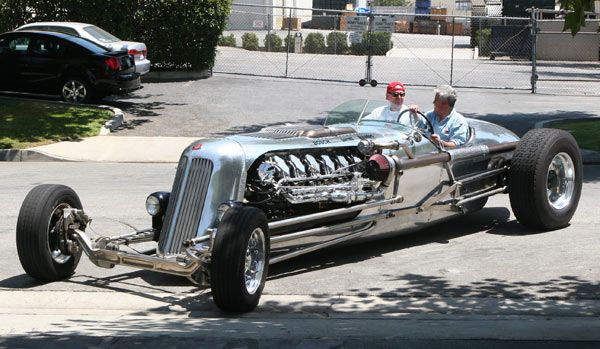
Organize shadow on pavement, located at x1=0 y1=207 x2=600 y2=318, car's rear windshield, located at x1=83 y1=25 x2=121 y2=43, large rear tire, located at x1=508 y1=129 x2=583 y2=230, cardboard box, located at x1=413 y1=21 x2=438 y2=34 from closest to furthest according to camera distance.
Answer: shadow on pavement, located at x1=0 y1=207 x2=600 y2=318 < large rear tire, located at x1=508 y1=129 x2=583 y2=230 < car's rear windshield, located at x1=83 y1=25 x2=121 y2=43 < cardboard box, located at x1=413 y1=21 x2=438 y2=34

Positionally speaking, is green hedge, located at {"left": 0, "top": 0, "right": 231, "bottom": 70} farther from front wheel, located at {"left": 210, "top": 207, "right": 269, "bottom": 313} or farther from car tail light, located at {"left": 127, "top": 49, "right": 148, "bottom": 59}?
front wheel, located at {"left": 210, "top": 207, "right": 269, "bottom": 313}

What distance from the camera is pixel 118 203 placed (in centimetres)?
1291

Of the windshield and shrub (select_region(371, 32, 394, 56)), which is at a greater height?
the windshield

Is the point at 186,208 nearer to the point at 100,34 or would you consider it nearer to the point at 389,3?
the point at 100,34

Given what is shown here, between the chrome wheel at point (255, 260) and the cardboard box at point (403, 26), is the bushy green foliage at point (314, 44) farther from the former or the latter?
the chrome wheel at point (255, 260)

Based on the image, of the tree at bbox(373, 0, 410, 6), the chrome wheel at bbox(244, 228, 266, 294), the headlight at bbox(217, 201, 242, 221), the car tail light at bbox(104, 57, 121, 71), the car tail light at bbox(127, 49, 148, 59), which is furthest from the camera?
the tree at bbox(373, 0, 410, 6)

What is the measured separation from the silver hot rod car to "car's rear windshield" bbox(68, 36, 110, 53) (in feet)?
42.0

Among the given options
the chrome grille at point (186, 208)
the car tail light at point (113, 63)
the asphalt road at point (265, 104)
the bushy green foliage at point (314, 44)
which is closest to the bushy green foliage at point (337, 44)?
the bushy green foliage at point (314, 44)

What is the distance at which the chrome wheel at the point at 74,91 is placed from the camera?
22.7m

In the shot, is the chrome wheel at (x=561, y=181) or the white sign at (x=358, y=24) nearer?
the chrome wheel at (x=561, y=181)

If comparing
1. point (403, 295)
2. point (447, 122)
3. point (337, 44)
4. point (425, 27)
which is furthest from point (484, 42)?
point (403, 295)

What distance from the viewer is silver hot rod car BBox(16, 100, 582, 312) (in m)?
8.27

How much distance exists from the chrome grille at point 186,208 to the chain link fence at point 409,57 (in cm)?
1806

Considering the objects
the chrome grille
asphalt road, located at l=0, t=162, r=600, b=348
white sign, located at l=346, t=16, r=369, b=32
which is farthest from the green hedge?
the chrome grille
